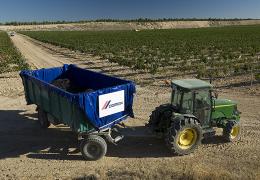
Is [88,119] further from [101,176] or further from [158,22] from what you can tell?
[158,22]

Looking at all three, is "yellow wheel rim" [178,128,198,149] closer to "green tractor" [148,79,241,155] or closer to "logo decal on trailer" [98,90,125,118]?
"green tractor" [148,79,241,155]

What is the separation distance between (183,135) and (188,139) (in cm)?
28

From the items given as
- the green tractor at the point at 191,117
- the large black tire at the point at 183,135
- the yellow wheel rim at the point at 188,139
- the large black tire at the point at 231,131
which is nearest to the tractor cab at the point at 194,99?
the green tractor at the point at 191,117

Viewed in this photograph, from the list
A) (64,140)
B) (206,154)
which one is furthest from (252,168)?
(64,140)

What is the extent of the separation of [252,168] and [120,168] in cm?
379

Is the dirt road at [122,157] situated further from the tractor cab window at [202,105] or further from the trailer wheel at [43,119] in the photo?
the tractor cab window at [202,105]

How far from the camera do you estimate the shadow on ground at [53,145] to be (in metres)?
Result: 11.7

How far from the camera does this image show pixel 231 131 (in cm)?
1227

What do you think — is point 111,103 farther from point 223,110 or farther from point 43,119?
point 43,119

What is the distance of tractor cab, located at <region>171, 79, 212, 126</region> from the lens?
1125 centimetres

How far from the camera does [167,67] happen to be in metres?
28.1

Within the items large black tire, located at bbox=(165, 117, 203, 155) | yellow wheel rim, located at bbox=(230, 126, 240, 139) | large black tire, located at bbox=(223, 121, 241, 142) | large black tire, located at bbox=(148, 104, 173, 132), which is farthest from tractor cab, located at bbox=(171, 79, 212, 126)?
yellow wheel rim, located at bbox=(230, 126, 240, 139)

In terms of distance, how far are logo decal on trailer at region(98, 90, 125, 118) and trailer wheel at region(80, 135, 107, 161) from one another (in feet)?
Answer: 2.38

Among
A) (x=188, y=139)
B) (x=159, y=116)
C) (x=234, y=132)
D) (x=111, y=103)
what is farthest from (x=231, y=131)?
(x=111, y=103)
